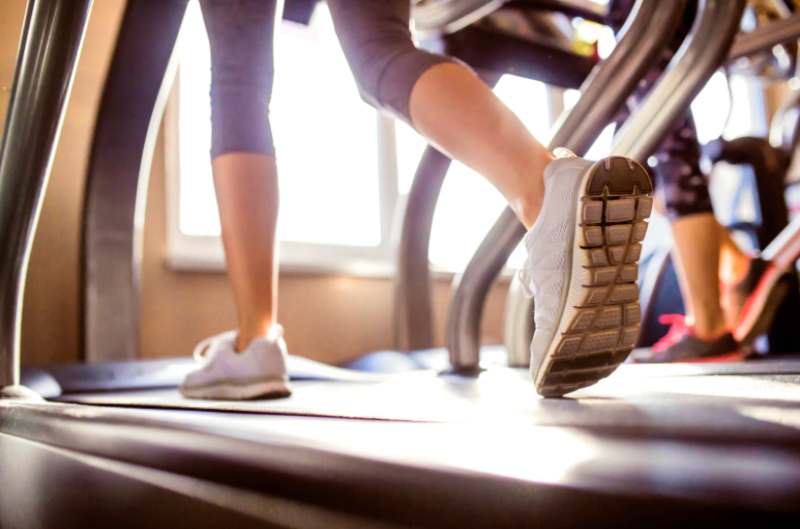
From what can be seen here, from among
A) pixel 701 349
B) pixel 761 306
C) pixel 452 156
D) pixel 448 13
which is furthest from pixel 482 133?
pixel 761 306

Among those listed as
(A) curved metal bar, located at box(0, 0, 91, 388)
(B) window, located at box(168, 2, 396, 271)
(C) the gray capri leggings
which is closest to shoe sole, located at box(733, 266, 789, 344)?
(C) the gray capri leggings

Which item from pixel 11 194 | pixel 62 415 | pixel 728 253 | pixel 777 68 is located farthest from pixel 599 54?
pixel 62 415

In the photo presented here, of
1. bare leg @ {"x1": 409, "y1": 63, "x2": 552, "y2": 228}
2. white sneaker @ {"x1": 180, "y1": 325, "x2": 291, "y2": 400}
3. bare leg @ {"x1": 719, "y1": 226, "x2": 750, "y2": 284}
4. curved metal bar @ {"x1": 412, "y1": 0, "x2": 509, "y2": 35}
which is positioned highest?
curved metal bar @ {"x1": 412, "y1": 0, "x2": 509, "y2": 35}

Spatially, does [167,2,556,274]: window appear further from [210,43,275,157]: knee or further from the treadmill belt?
the treadmill belt

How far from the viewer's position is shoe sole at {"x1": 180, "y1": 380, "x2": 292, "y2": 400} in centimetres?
90

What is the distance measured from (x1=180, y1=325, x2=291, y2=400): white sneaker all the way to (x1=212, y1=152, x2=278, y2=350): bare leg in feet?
0.09

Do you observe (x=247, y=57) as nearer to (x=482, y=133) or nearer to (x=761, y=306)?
(x=482, y=133)

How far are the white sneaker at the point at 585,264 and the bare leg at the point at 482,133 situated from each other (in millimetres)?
31

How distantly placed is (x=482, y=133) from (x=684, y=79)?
62 cm

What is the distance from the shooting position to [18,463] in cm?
Result: 81

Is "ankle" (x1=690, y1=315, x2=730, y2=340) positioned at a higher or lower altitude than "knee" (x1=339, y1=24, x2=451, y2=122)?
lower

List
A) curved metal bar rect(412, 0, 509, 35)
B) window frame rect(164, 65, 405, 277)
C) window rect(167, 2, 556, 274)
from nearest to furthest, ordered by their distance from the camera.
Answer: curved metal bar rect(412, 0, 509, 35)
window frame rect(164, 65, 405, 277)
window rect(167, 2, 556, 274)

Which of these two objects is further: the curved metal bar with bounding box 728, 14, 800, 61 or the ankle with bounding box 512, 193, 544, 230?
the curved metal bar with bounding box 728, 14, 800, 61

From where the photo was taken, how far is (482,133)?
695mm
